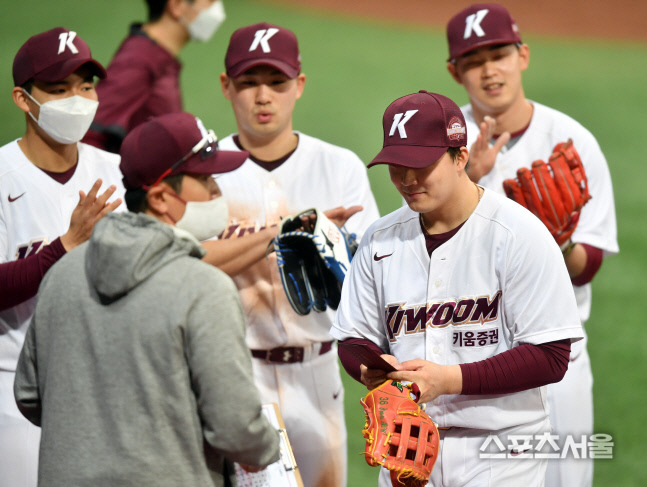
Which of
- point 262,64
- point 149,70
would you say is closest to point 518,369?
point 262,64

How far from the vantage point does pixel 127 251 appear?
91.7 inches

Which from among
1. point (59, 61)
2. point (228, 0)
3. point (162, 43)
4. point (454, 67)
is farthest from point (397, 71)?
point (59, 61)

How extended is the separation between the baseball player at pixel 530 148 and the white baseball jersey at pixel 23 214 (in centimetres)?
178

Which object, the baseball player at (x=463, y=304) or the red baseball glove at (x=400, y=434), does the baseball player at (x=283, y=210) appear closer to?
the baseball player at (x=463, y=304)

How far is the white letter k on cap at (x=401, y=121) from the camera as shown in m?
2.84

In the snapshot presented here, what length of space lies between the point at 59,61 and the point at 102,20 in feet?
33.1

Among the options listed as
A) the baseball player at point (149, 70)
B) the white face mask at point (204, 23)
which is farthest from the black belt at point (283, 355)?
the white face mask at point (204, 23)

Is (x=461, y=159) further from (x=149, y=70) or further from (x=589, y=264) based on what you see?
(x=149, y=70)

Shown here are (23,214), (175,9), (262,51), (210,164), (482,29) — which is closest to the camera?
(210,164)

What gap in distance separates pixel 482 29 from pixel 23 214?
2246 mm

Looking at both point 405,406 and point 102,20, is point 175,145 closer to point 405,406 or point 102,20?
point 405,406

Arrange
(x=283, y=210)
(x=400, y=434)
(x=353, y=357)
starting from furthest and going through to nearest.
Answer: (x=283, y=210)
(x=353, y=357)
(x=400, y=434)

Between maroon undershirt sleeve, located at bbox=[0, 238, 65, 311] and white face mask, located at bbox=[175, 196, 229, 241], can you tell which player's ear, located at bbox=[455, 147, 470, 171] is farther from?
maroon undershirt sleeve, located at bbox=[0, 238, 65, 311]

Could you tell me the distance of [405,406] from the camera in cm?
276
